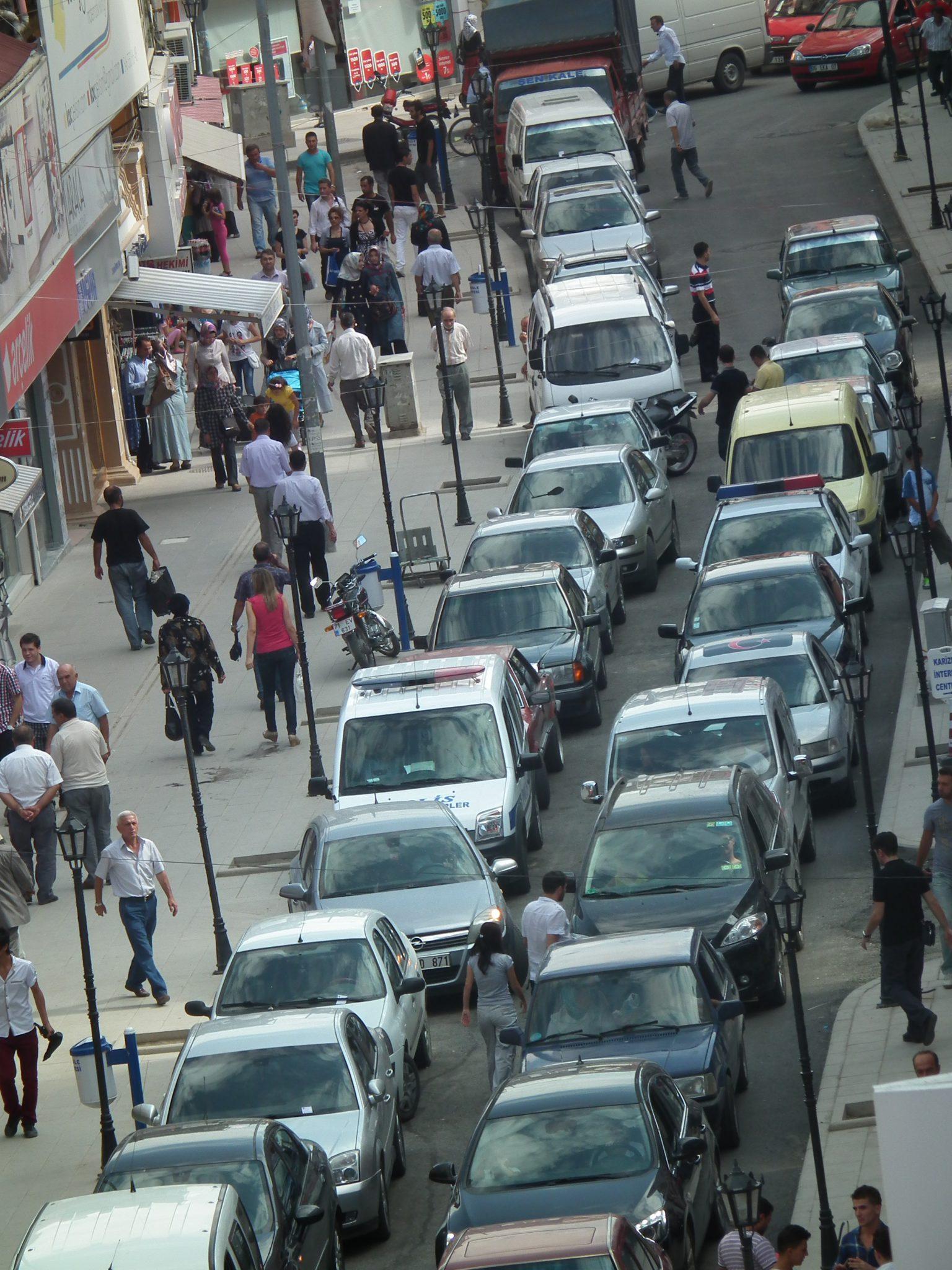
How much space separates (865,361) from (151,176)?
13.1 m

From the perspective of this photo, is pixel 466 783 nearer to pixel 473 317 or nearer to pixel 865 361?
pixel 865 361

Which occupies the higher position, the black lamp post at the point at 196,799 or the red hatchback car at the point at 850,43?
the red hatchback car at the point at 850,43

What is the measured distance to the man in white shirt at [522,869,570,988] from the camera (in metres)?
16.4

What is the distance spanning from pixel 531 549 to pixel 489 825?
5.93m

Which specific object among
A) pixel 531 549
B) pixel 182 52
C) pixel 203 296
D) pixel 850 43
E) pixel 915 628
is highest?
pixel 182 52

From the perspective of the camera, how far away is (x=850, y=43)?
4900 centimetres

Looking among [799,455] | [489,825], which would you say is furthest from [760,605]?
[799,455]

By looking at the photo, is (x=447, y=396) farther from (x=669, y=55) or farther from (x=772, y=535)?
(x=669, y=55)

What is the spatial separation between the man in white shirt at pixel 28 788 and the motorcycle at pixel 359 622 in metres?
4.74

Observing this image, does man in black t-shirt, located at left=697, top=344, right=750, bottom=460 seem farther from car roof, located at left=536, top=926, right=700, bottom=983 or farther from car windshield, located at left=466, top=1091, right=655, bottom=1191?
car windshield, located at left=466, top=1091, right=655, bottom=1191

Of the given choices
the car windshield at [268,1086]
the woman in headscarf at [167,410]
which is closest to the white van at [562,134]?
the woman in headscarf at [167,410]

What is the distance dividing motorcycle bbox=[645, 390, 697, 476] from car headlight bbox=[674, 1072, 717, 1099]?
1608 centimetres

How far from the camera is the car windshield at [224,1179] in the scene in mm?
12539

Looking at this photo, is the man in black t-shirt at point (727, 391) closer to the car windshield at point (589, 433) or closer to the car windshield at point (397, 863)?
the car windshield at point (589, 433)
